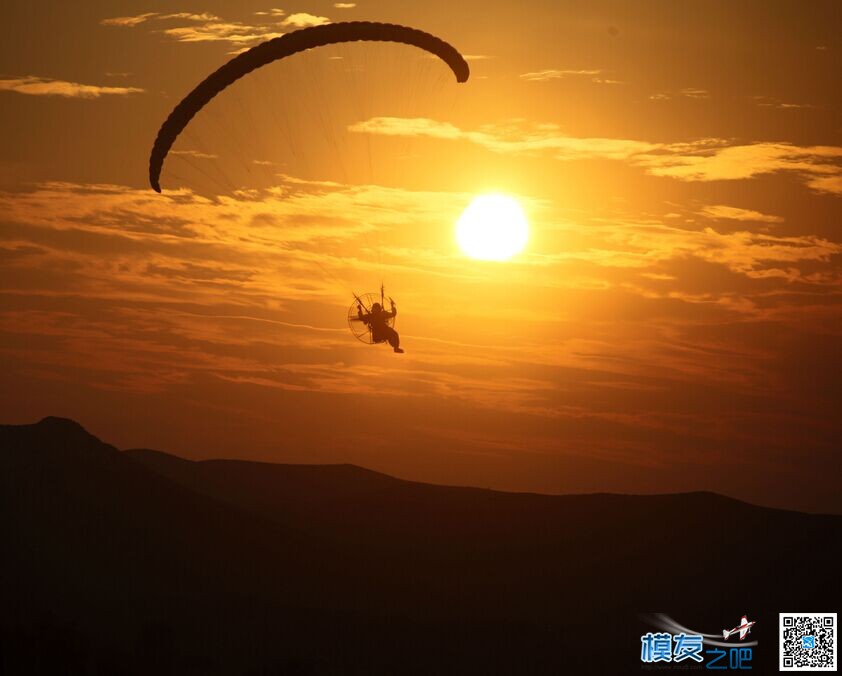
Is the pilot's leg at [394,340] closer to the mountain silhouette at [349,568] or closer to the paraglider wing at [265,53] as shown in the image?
the paraglider wing at [265,53]

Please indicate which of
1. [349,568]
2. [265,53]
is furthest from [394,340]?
[349,568]

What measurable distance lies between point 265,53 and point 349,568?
85.1 meters

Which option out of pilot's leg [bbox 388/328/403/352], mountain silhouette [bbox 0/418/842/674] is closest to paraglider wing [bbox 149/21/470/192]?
pilot's leg [bbox 388/328/403/352]

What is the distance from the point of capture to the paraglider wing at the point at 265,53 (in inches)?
2021

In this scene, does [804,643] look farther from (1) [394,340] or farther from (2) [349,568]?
(2) [349,568]

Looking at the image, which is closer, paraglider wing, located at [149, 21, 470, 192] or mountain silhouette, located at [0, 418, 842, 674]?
paraglider wing, located at [149, 21, 470, 192]

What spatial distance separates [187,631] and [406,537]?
6736 cm

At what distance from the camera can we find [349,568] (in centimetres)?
12800

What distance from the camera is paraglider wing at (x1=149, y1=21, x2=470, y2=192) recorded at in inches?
2021

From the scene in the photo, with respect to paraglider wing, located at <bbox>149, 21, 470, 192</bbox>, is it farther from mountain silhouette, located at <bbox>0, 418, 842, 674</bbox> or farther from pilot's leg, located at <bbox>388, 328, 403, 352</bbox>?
mountain silhouette, located at <bbox>0, 418, 842, 674</bbox>

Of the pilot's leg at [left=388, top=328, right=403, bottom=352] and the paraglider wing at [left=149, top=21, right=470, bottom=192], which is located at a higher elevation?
the paraglider wing at [left=149, top=21, right=470, bottom=192]

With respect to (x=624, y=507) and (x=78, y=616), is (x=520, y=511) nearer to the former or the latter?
(x=624, y=507)

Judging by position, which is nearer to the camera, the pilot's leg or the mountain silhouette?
the pilot's leg

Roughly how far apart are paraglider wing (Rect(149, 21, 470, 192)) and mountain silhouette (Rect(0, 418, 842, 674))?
42.9m
